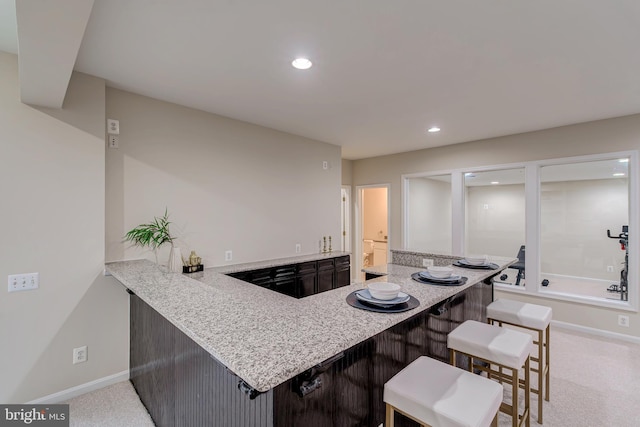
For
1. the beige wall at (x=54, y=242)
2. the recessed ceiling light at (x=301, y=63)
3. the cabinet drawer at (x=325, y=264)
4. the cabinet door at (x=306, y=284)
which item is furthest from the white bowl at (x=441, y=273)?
the beige wall at (x=54, y=242)

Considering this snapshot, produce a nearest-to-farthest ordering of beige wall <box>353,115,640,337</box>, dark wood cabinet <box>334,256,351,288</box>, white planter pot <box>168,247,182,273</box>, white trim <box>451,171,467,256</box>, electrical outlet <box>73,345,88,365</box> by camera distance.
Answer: electrical outlet <box>73,345,88,365</box> → white planter pot <box>168,247,182,273</box> → beige wall <box>353,115,640,337</box> → dark wood cabinet <box>334,256,351,288</box> → white trim <box>451,171,467,256</box>

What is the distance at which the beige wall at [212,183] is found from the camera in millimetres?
2760

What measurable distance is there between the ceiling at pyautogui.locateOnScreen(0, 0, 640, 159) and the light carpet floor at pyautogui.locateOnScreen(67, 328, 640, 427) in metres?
2.41

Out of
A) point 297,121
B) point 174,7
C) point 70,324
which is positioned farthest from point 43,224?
point 297,121

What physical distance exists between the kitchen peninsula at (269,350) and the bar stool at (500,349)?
19cm

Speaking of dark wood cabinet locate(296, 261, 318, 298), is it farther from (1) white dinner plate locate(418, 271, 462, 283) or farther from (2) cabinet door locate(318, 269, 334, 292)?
(1) white dinner plate locate(418, 271, 462, 283)

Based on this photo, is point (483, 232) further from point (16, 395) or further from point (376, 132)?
point (16, 395)

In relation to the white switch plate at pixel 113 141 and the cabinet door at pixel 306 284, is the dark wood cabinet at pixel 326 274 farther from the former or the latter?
the white switch plate at pixel 113 141

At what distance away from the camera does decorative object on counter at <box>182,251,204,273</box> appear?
10.0 feet

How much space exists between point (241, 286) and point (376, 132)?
2.92 m

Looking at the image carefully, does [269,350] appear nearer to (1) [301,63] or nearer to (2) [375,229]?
(1) [301,63]

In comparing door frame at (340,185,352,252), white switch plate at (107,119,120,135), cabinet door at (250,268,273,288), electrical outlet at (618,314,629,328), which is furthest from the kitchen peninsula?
door frame at (340,185,352,252)

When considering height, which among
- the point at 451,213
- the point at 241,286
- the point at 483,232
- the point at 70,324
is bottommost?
the point at 70,324

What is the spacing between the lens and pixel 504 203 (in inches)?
191
